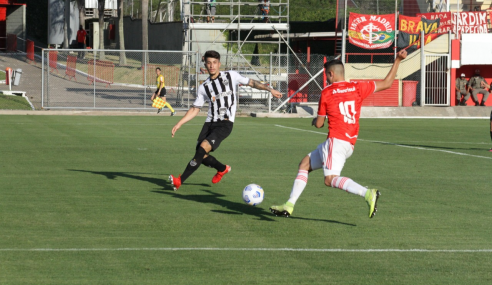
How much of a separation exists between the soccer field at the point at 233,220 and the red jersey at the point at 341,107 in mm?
1124

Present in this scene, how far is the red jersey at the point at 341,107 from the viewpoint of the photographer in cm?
798

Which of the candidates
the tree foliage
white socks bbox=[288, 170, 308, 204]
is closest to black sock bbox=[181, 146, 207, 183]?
white socks bbox=[288, 170, 308, 204]

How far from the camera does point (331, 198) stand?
400 inches

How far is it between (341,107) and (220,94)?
2.70 m

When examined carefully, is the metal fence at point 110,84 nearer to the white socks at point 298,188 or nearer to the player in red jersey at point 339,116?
the white socks at point 298,188

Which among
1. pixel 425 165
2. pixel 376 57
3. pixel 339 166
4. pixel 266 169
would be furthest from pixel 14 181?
pixel 376 57

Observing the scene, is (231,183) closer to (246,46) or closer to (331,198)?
(331,198)

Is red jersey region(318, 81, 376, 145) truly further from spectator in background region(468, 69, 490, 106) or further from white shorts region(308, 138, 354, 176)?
spectator in background region(468, 69, 490, 106)

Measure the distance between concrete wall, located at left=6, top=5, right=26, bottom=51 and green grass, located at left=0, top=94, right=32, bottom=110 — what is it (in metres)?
26.9

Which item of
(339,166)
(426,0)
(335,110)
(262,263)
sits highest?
(426,0)

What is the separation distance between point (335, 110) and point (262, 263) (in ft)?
7.29

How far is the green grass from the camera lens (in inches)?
1172

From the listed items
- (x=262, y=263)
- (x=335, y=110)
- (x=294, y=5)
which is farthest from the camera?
(x=294, y=5)

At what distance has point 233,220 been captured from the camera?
8.52 m
